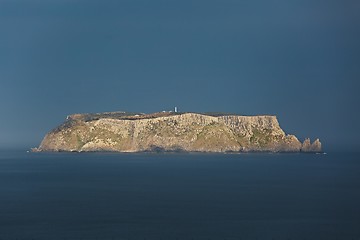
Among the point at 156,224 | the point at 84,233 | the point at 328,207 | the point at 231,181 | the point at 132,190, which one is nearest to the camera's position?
the point at 84,233

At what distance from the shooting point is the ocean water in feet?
309

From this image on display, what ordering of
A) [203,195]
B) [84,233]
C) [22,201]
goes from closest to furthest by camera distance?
[84,233] → [22,201] → [203,195]

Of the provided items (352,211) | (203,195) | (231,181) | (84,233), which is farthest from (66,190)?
(352,211)

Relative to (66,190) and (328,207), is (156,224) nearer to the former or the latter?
(328,207)

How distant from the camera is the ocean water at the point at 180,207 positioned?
309ft

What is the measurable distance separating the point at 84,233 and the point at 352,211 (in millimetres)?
47770

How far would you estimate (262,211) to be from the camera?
11419 cm

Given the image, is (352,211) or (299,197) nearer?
(352,211)

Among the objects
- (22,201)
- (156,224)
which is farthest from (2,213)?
(156,224)

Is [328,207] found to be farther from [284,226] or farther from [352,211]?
[284,226]

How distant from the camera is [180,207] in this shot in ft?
390

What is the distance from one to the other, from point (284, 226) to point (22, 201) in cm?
5527

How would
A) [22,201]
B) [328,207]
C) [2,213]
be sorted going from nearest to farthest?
[2,213] → [328,207] → [22,201]

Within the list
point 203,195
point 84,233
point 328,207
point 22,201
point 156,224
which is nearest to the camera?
point 84,233
